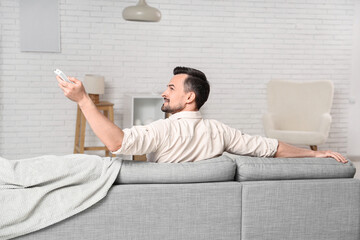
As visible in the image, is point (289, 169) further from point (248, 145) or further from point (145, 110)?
point (145, 110)

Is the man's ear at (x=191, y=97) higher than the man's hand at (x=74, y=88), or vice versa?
the man's hand at (x=74, y=88)

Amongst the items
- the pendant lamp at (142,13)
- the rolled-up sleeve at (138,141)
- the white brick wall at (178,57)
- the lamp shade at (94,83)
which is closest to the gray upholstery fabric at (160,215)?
the rolled-up sleeve at (138,141)

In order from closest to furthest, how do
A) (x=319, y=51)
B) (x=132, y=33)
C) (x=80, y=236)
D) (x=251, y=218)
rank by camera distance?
(x=80, y=236), (x=251, y=218), (x=132, y=33), (x=319, y=51)

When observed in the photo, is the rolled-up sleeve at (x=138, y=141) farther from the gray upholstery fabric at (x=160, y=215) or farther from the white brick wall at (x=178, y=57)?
the white brick wall at (x=178, y=57)

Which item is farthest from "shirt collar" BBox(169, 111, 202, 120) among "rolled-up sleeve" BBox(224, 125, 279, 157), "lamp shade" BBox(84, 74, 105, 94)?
"lamp shade" BBox(84, 74, 105, 94)

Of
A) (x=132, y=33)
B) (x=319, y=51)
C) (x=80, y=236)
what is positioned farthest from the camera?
(x=319, y=51)

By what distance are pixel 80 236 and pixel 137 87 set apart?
411 centimetres

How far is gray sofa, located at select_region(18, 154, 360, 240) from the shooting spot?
1851 mm

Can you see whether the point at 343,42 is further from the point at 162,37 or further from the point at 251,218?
the point at 251,218

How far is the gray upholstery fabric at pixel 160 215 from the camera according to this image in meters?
1.82

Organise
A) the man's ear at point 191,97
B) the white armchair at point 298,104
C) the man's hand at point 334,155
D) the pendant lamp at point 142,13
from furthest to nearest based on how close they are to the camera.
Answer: the white armchair at point 298,104 < the pendant lamp at point 142,13 < the man's ear at point 191,97 < the man's hand at point 334,155

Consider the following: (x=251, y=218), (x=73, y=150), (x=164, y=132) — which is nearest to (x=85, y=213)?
(x=164, y=132)

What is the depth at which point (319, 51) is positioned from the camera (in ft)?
20.4

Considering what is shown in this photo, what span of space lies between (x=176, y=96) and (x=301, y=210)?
77cm
